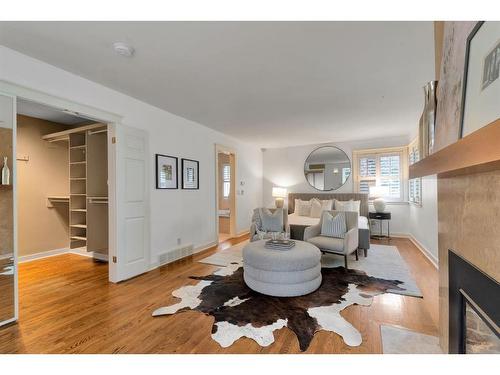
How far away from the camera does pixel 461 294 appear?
124cm

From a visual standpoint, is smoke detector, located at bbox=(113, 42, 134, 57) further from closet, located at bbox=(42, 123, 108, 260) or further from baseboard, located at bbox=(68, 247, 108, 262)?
baseboard, located at bbox=(68, 247, 108, 262)

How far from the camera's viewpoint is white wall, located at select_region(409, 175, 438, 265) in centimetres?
362

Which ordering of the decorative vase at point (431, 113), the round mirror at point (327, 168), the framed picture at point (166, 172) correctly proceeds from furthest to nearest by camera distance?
the round mirror at point (327, 168)
the framed picture at point (166, 172)
the decorative vase at point (431, 113)

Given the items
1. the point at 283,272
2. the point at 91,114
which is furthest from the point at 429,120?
the point at 91,114

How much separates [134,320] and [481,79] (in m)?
2.89

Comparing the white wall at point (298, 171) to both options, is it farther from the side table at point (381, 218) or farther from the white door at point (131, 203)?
the white door at point (131, 203)

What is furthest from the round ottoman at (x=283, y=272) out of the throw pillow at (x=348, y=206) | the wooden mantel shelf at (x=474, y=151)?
the throw pillow at (x=348, y=206)

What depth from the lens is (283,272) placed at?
8.32 ft

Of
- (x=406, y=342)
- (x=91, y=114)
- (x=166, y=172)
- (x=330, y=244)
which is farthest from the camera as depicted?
(x=166, y=172)

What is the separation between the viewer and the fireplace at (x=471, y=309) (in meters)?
0.94

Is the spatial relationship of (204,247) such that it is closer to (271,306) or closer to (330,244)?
(330,244)

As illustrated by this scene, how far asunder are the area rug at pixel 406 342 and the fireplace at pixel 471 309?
0.35 meters

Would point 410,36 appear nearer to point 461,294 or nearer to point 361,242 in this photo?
point 461,294
